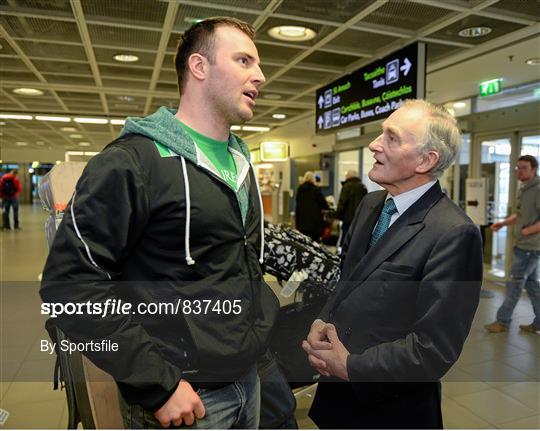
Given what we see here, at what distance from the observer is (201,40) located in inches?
49.3

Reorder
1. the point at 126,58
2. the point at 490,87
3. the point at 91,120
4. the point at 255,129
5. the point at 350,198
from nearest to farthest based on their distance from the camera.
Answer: the point at 126,58, the point at 490,87, the point at 350,198, the point at 91,120, the point at 255,129

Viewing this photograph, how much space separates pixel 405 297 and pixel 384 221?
309 mm

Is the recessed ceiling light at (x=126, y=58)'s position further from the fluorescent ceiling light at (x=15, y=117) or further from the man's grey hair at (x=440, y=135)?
the fluorescent ceiling light at (x=15, y=117)

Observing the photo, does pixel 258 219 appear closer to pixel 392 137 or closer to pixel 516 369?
pixel 392 137

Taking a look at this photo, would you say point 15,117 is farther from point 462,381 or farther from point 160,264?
point 160,264

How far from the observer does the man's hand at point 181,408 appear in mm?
1055

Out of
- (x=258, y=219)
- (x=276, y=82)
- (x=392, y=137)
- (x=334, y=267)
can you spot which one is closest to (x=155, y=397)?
(x=258, y=219)

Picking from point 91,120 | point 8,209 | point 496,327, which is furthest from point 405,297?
point 8,209

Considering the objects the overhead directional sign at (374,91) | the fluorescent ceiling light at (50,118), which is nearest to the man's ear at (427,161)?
the overhead directional sign at (374,91)

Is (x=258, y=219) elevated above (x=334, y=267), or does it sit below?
above

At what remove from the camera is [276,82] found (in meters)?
7.45

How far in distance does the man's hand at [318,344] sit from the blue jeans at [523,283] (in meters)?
3.64

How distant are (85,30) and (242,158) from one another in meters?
4.45

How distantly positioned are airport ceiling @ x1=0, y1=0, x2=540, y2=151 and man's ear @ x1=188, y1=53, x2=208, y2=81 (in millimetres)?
3333
